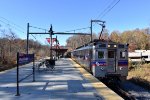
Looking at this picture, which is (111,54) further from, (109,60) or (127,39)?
(127,39)

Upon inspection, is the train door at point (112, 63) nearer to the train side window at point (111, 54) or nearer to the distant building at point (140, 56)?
the train side window at point (111, 54)

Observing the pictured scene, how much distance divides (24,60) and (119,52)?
834 cm

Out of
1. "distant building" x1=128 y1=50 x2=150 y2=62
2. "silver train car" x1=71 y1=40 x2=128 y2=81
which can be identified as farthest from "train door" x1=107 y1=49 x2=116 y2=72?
"distant building" x1=128 y1=50 x2=150 y2=62

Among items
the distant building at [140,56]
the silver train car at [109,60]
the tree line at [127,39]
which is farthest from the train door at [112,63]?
the tree line at [127,39]

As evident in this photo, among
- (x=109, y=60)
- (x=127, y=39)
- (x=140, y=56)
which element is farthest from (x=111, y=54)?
(x=127, y=39)

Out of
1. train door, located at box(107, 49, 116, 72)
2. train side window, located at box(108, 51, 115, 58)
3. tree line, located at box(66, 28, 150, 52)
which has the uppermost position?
tree line, located at box(66, 28, 150, 52)

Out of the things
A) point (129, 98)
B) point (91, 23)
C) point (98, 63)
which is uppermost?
point (91, 23)

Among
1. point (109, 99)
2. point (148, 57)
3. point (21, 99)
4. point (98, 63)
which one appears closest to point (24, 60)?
point (21, 99)

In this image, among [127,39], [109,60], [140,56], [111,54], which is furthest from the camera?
[127,39]

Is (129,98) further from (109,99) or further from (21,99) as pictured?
(21,99)

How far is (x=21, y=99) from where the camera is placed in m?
11.9

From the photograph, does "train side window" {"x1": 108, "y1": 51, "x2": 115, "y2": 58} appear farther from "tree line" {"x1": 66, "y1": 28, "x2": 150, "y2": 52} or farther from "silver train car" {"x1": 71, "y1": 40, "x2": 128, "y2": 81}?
"tree line" {"x1": 66, "y1": 28, "x2": 150, "y2": 52}

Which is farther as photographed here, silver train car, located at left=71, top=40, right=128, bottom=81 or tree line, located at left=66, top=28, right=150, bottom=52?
tree line, located at left=66, top=28, right=150, bottom=52

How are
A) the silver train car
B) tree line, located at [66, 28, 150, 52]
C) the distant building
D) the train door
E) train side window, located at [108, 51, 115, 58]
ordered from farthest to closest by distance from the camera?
1. tree line, located at [66, 28, 150, 52]
2. the distant building
3. train side window, located at [108, 51, 115, 58]
4. the train door
5. the silver train car
